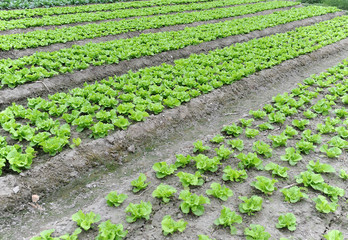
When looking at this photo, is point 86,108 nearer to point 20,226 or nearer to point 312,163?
point 20,226

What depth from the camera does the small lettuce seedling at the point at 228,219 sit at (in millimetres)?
3965

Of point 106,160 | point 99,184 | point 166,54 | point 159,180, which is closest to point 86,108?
Result: point 106,160

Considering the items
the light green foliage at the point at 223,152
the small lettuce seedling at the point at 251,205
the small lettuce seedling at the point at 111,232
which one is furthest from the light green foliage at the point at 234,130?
the small lettuce seedling at the point at 111,232

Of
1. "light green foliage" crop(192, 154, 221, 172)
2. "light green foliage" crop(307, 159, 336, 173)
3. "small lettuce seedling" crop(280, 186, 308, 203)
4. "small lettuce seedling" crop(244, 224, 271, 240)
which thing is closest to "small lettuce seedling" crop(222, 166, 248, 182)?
"light green foliage" crop(192, 154, 221, 172)

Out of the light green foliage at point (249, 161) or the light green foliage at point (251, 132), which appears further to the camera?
the light green foliage at point (251, 132)

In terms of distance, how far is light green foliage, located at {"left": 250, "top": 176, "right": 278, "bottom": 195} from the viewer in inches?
182

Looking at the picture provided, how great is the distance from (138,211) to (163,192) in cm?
57

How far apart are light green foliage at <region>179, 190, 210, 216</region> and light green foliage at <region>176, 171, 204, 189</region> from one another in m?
0.43

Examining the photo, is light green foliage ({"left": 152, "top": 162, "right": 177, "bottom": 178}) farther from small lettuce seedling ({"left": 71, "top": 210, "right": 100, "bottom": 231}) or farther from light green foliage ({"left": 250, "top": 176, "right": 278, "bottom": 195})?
light green foliage ({"left": 250, "top": 176, "right": 278, "bottom": 195})

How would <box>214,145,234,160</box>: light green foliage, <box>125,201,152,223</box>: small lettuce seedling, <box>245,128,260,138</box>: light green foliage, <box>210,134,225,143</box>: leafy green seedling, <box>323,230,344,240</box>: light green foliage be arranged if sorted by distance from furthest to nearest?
<box>245,128,260,138</box>: light green foliage, <box>210,134,225,143</box>: leafy green seedling, <box>214,145,234,160</box>: light green foliage, <box>125,201,152,223</box>: small lettuce seedling, <box>323,230,344,240</box>: light green foliage

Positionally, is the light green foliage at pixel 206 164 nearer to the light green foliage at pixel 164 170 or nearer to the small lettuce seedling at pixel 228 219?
the light green foliage at pixel 164 170

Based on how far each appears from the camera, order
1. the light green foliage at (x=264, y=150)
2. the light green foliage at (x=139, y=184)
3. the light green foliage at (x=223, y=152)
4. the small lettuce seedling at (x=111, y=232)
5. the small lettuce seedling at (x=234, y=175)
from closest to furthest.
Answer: the small lettuce seedling at (x=111, y=232)
the light green foliage at (x=139, y=184)
the small lettuce seedling at (x=234, y=175)
the light green foliage at (x=223, y=152)
the light green foliage at (x=264, y=150)

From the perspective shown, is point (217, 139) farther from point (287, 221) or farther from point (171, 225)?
point (171, 225)

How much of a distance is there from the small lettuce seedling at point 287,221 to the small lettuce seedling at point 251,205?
344 mm
